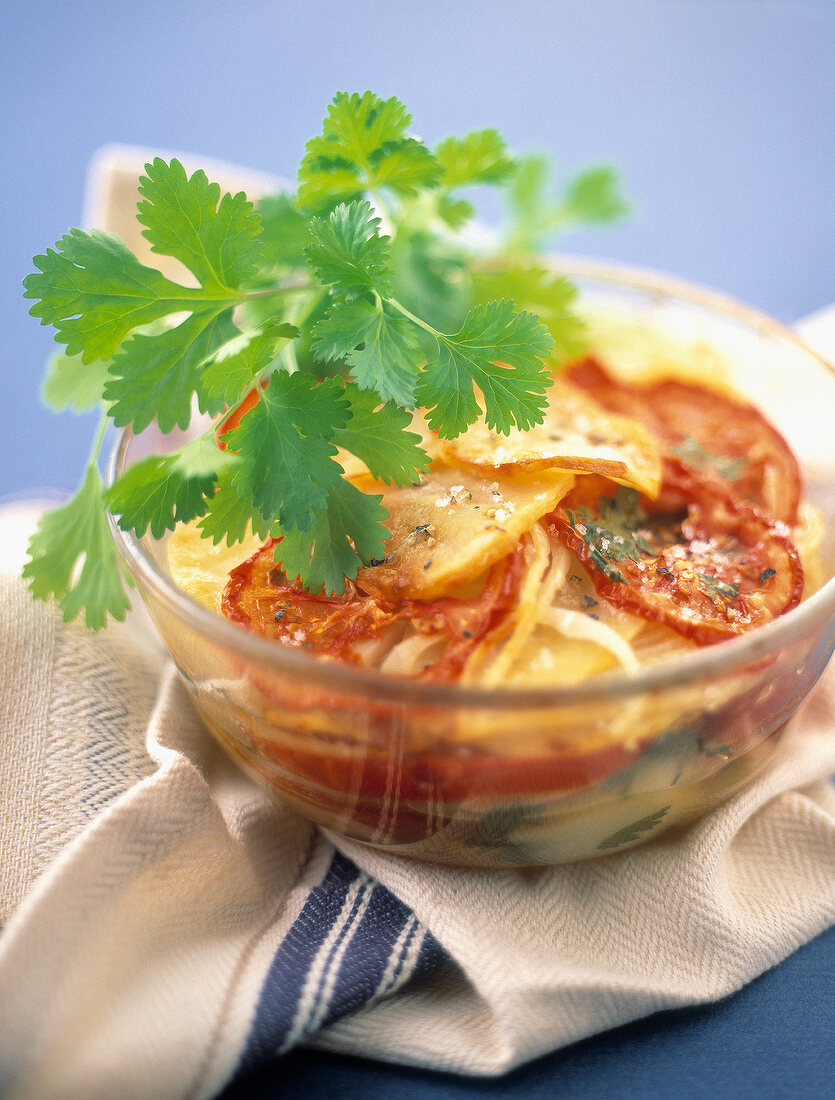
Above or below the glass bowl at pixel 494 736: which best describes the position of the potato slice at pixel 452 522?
above

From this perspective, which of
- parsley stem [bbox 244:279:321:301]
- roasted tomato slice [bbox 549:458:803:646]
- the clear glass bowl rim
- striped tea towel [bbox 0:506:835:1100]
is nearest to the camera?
the clear glass bowl rim

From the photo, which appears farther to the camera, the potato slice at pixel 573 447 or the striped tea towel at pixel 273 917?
the potato slice at pixel 573 447

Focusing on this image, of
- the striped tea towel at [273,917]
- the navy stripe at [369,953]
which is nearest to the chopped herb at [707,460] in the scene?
the striped tea towel at [273,917]

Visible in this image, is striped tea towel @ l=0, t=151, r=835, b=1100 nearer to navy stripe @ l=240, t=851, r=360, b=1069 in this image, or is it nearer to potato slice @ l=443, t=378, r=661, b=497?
navy stripe @ l=240, t=851, r=360, b=1069

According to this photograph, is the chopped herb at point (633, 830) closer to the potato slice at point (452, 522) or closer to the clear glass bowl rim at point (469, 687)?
the clear glass bowl rim at point (469, 687)

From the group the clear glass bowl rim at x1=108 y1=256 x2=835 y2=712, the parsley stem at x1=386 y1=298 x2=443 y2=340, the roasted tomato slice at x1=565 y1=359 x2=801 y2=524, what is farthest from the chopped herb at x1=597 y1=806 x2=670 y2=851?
the parsley stem at x1=386 y1=298 x2=443 y2=340

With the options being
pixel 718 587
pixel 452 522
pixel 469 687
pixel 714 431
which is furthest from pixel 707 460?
pixel 469 687

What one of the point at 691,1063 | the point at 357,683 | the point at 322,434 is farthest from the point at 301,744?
the point at 691,1063

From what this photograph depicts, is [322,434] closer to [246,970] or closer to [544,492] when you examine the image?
[544,492]
